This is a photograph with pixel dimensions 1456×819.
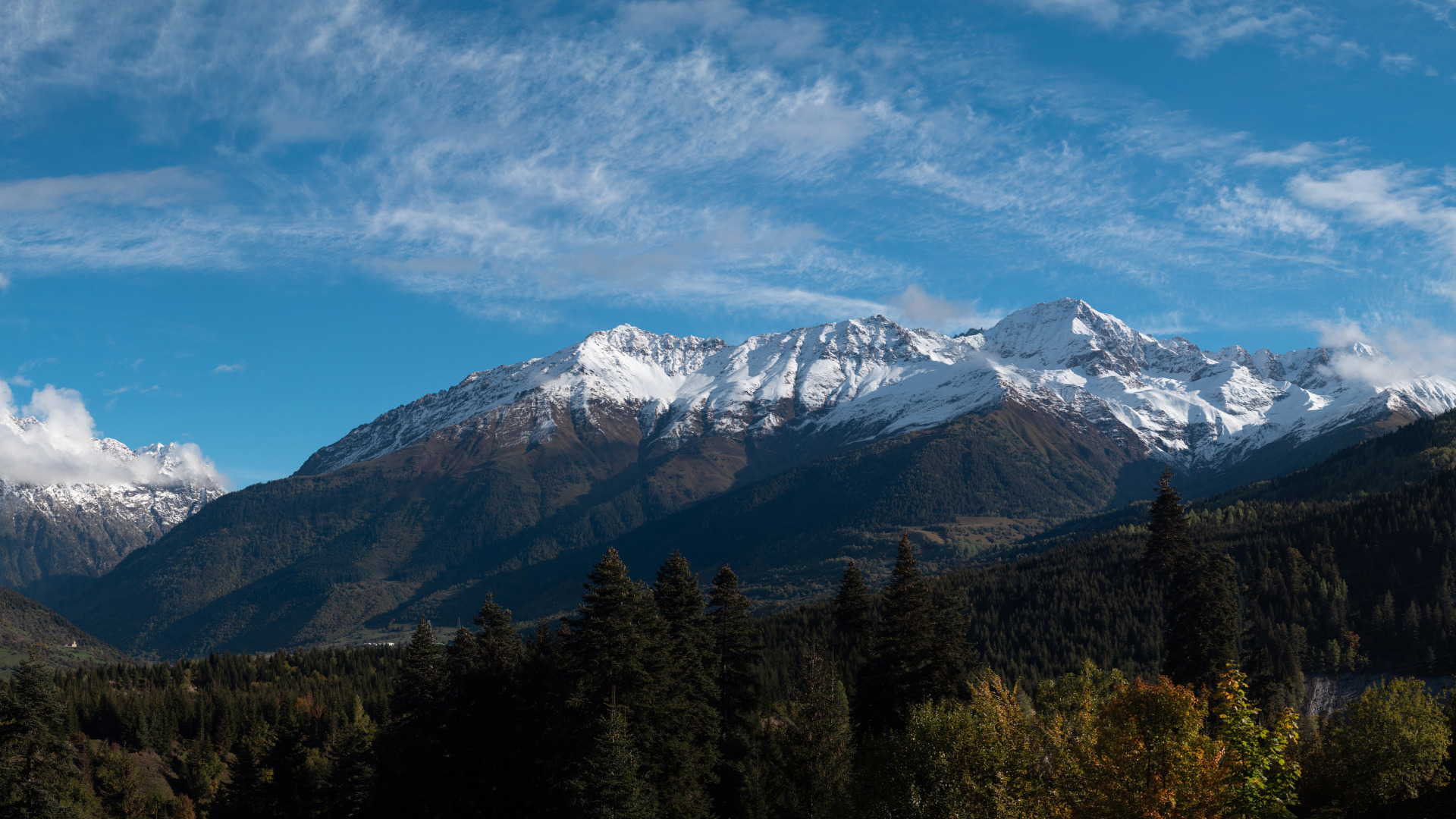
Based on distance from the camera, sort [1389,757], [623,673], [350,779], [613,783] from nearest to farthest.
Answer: [613,783]
[1389,757]
[623,673]
[350,779]

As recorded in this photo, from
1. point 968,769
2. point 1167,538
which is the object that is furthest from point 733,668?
point 968,769

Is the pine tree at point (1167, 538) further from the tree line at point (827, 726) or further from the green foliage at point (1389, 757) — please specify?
the green foliage at point (1389, 757)

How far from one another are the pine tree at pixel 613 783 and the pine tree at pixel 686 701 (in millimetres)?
4100

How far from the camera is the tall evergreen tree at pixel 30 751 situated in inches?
2803

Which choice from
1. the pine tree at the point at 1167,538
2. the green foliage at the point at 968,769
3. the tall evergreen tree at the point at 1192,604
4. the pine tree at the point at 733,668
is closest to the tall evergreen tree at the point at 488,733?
the pine tree at the point at 733,668

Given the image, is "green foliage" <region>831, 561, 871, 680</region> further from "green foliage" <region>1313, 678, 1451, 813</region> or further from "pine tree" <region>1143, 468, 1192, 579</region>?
"green foliage" <region>1313, 678, 1451, 813</region>

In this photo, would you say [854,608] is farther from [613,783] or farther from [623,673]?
[613,783]

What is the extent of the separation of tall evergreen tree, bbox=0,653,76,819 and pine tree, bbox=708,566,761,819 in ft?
158

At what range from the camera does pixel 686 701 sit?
2657 inches

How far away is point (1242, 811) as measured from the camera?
38750 mm

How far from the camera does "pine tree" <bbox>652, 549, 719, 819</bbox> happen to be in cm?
6419

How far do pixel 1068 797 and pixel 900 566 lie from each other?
3408cm

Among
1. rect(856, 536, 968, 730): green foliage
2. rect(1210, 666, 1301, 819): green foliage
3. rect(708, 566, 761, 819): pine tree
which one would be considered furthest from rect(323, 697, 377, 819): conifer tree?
rect(1210, 666, 1301, 819): green foliage

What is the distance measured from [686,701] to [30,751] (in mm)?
48181
